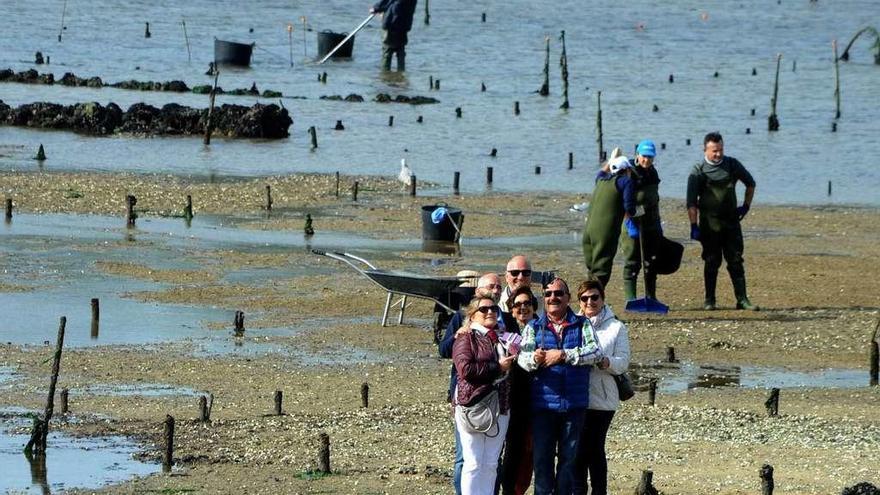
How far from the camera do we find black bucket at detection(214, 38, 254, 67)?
58.2m

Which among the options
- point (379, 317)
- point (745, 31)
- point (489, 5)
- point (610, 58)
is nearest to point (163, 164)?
point (379, 317)

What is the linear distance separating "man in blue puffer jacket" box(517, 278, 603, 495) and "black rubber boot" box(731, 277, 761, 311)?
911 cm

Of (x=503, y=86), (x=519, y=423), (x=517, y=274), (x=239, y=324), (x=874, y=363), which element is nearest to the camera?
(x=519, y=423)

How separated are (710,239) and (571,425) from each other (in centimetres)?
881

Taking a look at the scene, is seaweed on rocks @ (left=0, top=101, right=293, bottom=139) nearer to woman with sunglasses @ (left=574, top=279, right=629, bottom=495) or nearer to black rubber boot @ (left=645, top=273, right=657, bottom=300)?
black rubber boot @ (left=645, top=273, right=657, bottom=300)

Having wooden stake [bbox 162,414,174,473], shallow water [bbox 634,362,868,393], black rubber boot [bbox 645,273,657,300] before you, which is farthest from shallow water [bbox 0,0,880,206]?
wooden stake [bbox 162,414,174,473]

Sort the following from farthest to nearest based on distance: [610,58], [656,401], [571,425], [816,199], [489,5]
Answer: [489,5]
[610,58]
[816,199]
[656,401]
[571,425]

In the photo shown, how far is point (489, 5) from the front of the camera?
8319 cm

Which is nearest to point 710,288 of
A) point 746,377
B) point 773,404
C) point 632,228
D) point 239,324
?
point 632,228

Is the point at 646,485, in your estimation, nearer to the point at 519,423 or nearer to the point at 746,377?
the point at 519,423

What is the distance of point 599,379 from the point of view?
395 inches

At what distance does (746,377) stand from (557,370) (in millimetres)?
6743

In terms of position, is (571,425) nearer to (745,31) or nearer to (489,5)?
(745,31)

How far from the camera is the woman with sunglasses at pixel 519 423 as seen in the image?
10008 millimetres
